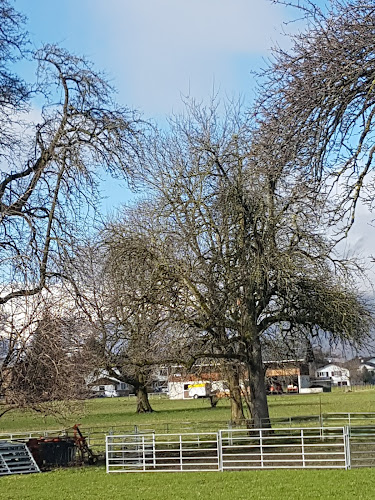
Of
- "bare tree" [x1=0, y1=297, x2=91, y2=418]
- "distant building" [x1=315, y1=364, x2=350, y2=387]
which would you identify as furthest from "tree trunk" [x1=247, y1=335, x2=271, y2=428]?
"distant building" [x1=315, y1=364, x2=350, y2=387]

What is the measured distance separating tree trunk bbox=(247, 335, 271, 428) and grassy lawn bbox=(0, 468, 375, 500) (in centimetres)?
651

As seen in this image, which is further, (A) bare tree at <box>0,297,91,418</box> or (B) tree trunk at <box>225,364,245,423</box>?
(B) tree trunk at <box>225,364,245,423</box>

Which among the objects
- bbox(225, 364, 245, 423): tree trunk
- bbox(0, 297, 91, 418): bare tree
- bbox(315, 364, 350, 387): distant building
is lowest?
bbox(315, 364, 350, 387): distant building

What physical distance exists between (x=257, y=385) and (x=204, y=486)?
965cm

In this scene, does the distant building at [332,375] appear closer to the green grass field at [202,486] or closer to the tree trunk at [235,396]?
the tree trunk at [235,396]

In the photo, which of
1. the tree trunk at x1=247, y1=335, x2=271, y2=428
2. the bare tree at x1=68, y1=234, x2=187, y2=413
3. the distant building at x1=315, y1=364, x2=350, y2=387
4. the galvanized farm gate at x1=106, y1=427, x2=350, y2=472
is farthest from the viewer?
the distant building at x1=315, y1=364, x2=350, y2=387

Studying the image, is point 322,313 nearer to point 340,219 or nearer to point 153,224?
point 153,224

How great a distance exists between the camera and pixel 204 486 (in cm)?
1642

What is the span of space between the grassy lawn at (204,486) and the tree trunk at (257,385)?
21.4 ft

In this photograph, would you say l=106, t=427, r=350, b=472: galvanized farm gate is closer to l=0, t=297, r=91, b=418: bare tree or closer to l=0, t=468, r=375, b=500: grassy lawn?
l=0, t=468, r=375, b=500: grassy lawn

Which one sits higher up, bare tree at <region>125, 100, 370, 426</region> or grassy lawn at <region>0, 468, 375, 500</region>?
bare tree at <region>125, 100, 370, 426</region>

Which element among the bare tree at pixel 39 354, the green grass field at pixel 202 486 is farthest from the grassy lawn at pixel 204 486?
the bare tree at pixel 39 354

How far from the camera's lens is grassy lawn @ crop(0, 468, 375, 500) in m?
14.3

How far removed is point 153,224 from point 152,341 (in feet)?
13.6
